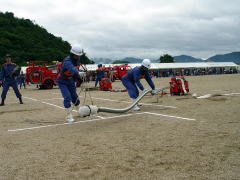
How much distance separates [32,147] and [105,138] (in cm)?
138

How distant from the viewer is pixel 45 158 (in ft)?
13.1

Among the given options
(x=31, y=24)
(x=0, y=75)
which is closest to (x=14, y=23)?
(x=31, y=24)

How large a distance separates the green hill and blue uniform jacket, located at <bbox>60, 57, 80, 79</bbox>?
198 feet

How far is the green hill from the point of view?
70750 millimetres

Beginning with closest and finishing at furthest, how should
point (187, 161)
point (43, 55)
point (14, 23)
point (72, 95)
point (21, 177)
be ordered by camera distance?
point (21, 177)
point (187, 161)
point (72, 95)
point (43, 55)
point (14, 23)

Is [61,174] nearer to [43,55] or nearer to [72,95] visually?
[72,95]

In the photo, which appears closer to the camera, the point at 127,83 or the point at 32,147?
the point at 32,147

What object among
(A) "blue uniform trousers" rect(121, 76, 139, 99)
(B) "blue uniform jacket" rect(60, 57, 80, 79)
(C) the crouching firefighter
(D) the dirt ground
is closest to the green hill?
(A) "blue uniform trousers" rect(121, 76, 139, 99)

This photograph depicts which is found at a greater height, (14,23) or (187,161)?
(14,23)

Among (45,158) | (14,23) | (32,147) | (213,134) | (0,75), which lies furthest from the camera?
(14,23)

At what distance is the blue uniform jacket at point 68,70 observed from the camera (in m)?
6.57

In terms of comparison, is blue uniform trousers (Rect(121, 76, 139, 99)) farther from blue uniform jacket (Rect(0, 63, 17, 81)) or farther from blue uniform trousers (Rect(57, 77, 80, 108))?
blue uniform jacket (Rect(0, 63, 17, 81))

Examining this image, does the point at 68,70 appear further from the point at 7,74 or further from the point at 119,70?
the point at 119,70

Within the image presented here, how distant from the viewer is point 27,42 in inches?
3068
